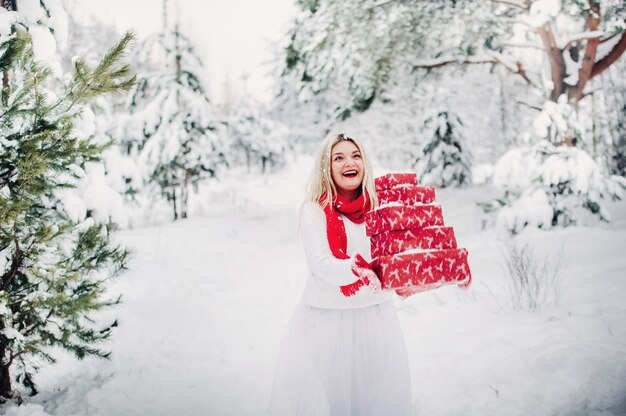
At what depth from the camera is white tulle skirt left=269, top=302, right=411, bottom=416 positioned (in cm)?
243

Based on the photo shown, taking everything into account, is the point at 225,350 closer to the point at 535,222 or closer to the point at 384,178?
the point at 384,178

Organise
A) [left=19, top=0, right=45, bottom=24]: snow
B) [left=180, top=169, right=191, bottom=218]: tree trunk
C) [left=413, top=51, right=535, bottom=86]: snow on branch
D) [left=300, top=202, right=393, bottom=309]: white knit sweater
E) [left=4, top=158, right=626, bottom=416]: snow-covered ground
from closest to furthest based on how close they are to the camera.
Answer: [left=300, top=202, right=393, bottom=309]: white knit sweater
[left=4, top=158, right=626, bottom=416]: snow-covered ground
[left=19, top=0, right=45, bottom=24]: snow
[left=413, top=51, right=535, bottom=86]: snow on branch
[left=180, top=169, right=191, bottom=218]: tree trunk

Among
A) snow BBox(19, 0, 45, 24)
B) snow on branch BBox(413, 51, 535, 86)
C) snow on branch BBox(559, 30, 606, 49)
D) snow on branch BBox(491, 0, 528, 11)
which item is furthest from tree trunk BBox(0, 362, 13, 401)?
snow on branch BBox(559, 30, 606, 49)

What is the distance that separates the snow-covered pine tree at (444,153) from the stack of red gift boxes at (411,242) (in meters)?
12.6

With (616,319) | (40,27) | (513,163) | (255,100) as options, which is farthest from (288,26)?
(255,100)

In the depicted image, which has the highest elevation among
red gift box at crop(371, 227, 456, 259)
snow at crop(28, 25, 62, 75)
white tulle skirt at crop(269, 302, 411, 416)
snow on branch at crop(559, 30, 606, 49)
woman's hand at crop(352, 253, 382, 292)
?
snow on branch at crop(559, 30, 606, 49)

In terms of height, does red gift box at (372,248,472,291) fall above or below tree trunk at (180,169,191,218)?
above

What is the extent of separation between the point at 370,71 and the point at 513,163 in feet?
10.9

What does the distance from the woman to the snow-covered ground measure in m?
0.91

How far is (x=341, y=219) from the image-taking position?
2404 millimetres

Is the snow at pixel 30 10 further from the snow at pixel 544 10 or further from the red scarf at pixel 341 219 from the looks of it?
the snow at pixel 544 10

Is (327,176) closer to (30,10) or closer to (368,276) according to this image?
(368,276)

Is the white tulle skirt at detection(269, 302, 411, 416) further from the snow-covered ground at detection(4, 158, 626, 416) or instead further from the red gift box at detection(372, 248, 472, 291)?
the snow-covered ground at detection(4, 158, 626, 416)

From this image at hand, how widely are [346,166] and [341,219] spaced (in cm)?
34
